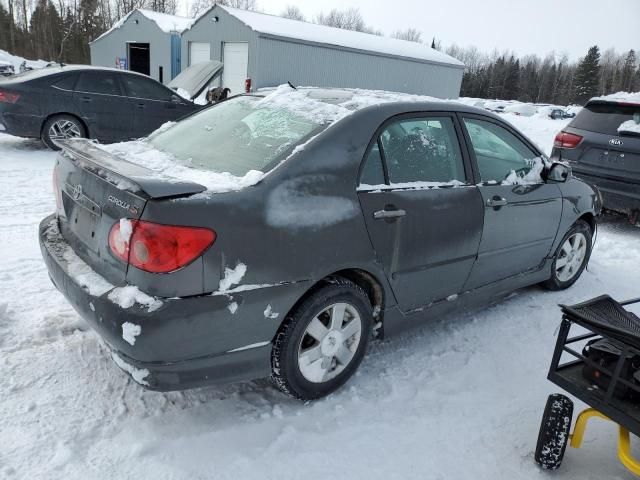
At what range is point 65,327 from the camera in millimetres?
3201

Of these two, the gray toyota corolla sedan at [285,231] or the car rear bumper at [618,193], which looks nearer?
the gray toyota corolla sedan at [285,231]

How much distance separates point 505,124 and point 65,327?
3375 mm

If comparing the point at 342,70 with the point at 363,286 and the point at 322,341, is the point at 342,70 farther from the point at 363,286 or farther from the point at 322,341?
the point at 322,341

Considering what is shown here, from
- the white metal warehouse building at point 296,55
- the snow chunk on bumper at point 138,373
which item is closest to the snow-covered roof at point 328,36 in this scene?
the white metal warehouse building at point 296,55

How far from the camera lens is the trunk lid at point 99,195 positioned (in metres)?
2.16

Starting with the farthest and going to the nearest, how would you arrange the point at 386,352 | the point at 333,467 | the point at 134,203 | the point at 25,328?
the point at 386,352 → the point at 25,328 → the point at 333,467 → the point at 134,203

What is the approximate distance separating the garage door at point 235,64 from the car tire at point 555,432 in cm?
2007

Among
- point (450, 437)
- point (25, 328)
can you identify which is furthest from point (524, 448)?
point (25, 328)

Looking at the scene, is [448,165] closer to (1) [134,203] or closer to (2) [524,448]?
(2) [524,448]

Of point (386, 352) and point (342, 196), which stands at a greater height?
point (342, 196)

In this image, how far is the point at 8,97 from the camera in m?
7.61

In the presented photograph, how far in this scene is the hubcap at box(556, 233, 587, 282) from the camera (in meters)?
4.46

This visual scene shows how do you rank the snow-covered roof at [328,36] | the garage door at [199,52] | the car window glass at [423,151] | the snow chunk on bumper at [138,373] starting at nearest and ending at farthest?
the snow chunk on bumper at [138,373], the car window glass at [423,151], the snow-covered roof at [328,36], the garage door at [199,52]

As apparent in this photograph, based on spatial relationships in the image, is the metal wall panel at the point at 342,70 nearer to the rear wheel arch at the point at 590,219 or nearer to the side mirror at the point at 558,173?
the rear wheel arch at the point at 590,219
